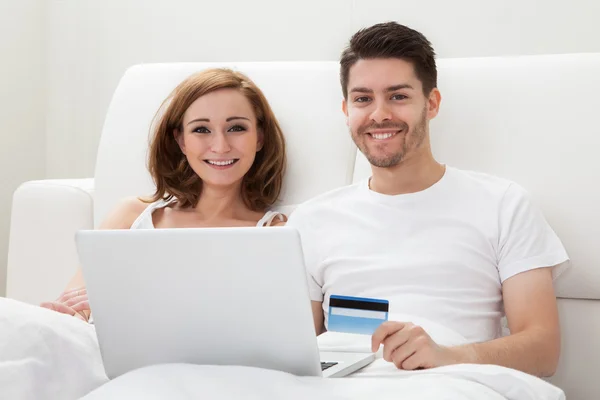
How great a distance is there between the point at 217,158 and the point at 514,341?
0.87 metres

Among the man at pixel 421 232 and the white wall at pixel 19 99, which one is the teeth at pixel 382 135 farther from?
the white wall at pixel 19 99

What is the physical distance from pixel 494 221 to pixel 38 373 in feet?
2.87

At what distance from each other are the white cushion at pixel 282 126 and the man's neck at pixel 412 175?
0.73 ft

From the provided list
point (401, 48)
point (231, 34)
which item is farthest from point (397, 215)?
point (231, 34)

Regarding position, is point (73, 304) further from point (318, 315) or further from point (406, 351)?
point (406, 351)

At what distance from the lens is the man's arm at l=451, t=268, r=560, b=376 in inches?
55.5

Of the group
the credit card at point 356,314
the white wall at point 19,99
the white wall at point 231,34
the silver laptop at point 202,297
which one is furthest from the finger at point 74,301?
the white wall at point 19,99

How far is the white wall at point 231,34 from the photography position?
243 centimetres

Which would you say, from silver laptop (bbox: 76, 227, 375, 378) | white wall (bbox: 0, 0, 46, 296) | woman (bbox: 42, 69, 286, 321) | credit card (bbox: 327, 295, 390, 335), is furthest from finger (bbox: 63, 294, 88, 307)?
white wall (bbox: 0, 0, 46, 296)

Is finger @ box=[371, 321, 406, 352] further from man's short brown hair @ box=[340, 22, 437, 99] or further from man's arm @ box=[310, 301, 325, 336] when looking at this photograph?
man's short brown hair @ box=[340, 22, 437, 99]

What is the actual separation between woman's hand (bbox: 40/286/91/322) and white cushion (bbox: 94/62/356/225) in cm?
33

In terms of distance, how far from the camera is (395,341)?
4.13 feet

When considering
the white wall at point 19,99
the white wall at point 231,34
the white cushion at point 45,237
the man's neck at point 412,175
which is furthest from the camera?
the white wall at point 19,99

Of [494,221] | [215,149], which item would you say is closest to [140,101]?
[215,149]
